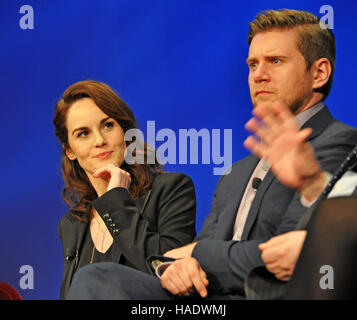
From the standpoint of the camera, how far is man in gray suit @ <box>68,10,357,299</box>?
6.15 feet

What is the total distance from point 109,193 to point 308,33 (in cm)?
106

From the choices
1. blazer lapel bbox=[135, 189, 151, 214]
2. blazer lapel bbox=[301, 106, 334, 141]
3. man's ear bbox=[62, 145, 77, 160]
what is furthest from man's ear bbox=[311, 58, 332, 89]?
man's ear bbox=[62, 145, 77, 160]

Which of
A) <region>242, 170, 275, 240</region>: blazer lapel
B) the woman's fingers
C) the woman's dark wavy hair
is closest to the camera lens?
<region>242, 170, 275, 240</region>: blazer lapel

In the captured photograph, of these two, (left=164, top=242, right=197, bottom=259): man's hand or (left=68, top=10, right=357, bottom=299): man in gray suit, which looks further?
(left=164, top=242, right=197, bottom=259): man's hand

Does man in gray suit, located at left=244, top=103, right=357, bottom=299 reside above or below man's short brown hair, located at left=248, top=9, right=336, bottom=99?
below

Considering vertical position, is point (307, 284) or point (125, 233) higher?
point (125, 233)

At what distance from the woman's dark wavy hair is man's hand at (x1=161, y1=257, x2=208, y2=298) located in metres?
0.84

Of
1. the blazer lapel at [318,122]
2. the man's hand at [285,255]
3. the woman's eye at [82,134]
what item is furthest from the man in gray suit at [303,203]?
the woman's eye at [82,134]

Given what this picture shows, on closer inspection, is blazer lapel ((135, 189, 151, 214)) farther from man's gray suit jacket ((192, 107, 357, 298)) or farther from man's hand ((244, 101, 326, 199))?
man's hand ((244, 101, 326, 199))

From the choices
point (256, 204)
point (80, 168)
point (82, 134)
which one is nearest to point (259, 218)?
point (256, 204)
